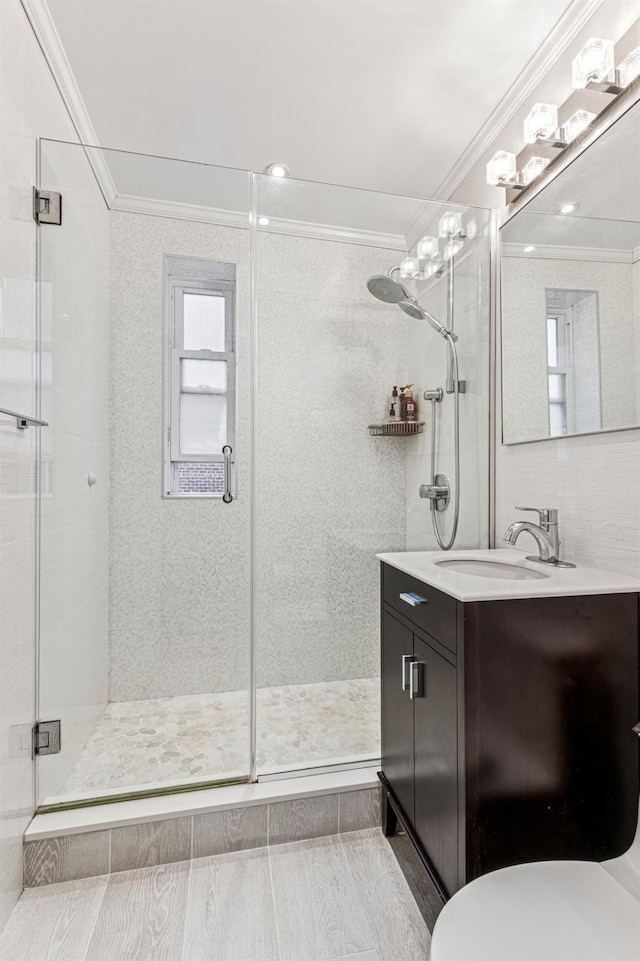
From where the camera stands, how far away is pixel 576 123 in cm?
137

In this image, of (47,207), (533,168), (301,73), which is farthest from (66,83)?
(533,168)

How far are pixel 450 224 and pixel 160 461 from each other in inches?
61.0

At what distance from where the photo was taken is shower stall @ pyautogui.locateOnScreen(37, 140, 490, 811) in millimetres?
1655

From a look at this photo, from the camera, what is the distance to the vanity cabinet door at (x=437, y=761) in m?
1.07

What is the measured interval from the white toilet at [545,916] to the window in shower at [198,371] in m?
1.68

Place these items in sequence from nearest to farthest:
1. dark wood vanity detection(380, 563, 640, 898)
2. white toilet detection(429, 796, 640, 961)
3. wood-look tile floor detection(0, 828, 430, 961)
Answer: white toilet detection(429, 796, 640, 961) < dark wood vanity detection(380, 563, 640, 898) < wood-look tile floor detection(0, 828, 430, 961)

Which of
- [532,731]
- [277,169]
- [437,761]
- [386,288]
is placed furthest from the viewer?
[277,169]

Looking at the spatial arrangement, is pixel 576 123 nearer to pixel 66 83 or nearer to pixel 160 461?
pixel 66 83

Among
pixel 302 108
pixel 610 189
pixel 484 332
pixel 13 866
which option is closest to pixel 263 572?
pixel 13 866

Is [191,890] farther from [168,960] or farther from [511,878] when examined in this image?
[511,878]

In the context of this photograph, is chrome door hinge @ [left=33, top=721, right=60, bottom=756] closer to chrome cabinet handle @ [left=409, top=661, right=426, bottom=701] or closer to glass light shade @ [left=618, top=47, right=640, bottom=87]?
chrome cabinet handle @ [left=409, top=661, right=426, bottom=701]

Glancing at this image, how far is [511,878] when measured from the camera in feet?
3.28

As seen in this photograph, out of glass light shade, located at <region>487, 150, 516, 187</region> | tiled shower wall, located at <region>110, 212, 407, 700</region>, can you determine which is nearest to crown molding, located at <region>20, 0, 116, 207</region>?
tiled shower wall, located at <region>110, 212, 407, 700</region>

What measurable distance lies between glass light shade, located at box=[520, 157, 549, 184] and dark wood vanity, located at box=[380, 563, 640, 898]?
1341 millimetres
